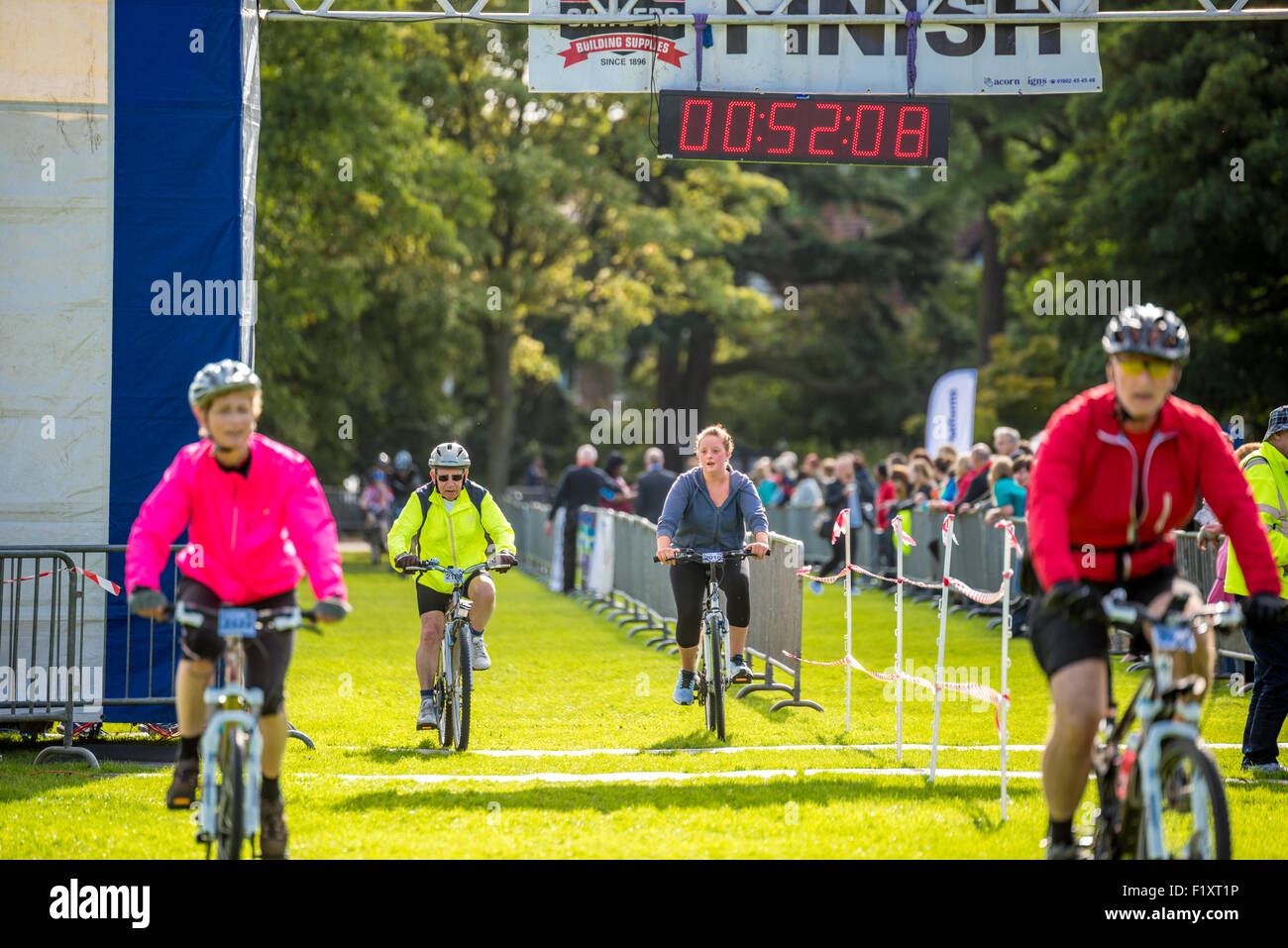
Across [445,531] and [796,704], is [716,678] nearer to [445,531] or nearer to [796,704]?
[796,704]

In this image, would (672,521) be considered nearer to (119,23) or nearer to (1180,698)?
(119,23)

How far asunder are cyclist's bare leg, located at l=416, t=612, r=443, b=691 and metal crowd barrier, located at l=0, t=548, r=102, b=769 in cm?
214

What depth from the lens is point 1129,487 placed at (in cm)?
571

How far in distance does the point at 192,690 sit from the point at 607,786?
3.01 metres

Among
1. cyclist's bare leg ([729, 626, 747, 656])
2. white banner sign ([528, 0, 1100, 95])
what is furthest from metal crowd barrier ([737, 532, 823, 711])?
white banner sign ([528, 0, 1100, 95])

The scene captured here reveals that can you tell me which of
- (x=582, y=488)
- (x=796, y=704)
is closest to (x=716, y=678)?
(x=796, y=704)

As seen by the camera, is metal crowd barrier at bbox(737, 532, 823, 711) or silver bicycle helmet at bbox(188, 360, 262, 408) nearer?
silver bicycle helmet at bbox(188, 360, 262, 408)

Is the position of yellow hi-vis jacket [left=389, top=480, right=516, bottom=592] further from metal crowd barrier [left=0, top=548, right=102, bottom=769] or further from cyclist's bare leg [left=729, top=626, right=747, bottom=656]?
metal crowd barrier [left=0, top=548, right=102, bottom=769]

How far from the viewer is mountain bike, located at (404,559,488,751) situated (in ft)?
33.5

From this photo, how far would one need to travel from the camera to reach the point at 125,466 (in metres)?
10.8

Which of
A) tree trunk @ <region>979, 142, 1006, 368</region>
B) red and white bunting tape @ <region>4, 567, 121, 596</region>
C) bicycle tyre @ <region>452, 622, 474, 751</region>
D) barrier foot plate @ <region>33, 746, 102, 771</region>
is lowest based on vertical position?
barrier foot plate @ <region>33, 746, 102, 771</region>

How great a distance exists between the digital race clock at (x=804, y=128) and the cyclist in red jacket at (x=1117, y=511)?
20.4 feet
